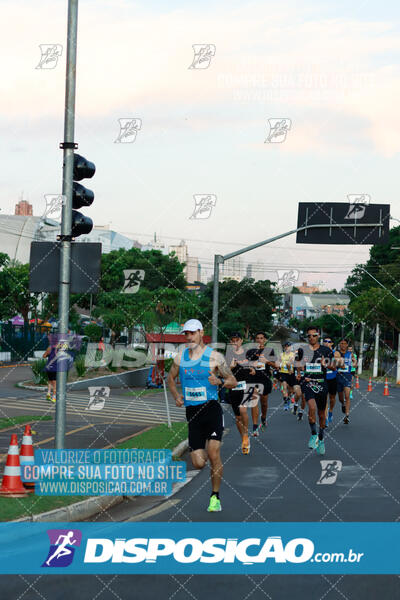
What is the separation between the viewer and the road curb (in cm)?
825

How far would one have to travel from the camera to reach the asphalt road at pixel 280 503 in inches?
245

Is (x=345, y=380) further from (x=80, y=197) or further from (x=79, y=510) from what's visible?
(x=79, y=510)

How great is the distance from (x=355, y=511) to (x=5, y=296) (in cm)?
5323

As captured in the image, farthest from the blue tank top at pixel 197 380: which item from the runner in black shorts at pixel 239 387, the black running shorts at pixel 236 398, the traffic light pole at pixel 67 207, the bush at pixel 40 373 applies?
the bush at pixel 40 373

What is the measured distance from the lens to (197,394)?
9.30 meters

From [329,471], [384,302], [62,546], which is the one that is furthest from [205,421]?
[384,302]

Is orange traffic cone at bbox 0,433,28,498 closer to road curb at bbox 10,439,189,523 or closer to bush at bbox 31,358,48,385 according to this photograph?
road curb at bbox 10,439,189,523

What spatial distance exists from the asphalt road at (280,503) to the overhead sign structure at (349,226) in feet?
20.0

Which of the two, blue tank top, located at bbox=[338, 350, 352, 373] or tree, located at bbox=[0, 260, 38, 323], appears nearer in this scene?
blue tank top, located at bbox=[338, 350, 352, 373]

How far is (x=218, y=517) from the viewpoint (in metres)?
8.68

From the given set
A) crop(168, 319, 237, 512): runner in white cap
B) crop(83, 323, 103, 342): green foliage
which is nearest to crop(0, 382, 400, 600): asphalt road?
crop(168, 319, 237, 512): runner in white cap

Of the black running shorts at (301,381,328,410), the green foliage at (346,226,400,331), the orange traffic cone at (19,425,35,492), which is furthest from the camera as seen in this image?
the green foliage at (346,226,400,331)

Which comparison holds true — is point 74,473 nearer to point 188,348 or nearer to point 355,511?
point 188,348

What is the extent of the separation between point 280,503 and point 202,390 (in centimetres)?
156
